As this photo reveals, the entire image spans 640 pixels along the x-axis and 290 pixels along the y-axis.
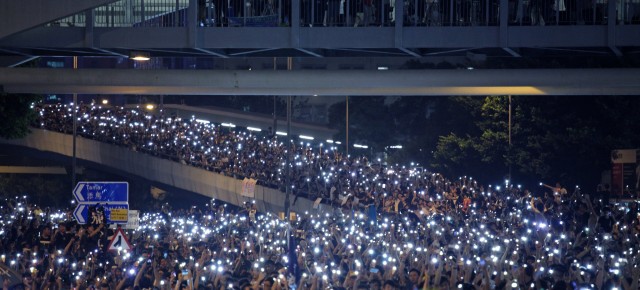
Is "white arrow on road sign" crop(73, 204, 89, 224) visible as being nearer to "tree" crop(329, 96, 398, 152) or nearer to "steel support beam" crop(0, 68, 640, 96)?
"steel support beam" crop(0, 68, 640, 96)

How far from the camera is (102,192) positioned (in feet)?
85.6

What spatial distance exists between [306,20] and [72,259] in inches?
312

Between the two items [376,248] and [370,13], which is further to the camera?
[370,13]

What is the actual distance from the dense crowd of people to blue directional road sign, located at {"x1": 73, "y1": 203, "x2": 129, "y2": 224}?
84 centimetres

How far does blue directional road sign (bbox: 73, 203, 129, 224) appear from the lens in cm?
2583

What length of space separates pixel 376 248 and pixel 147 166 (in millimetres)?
35397

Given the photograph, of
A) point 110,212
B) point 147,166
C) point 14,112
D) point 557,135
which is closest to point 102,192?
point 110,212

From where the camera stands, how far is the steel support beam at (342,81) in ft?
74.6

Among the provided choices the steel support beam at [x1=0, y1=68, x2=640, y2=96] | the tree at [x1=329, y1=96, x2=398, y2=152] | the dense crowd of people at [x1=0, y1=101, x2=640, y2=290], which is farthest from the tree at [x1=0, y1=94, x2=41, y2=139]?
the tree at [x1=329, y1=96, x2=398, y2=152]

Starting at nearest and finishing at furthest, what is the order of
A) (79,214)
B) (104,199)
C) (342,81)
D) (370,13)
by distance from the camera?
(342,81)
(370,13)
(79,214)
(104,199)

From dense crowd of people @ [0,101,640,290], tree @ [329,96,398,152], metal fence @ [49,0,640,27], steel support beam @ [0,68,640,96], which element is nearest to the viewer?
dense crowd of people @ [0,101,640,290]

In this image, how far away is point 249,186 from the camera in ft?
150

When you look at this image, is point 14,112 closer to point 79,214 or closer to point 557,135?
point 79,214

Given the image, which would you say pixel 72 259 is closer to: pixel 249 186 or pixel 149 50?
pixel 149 50
